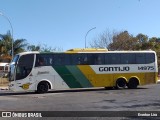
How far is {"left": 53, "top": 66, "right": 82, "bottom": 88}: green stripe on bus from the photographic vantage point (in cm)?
2733

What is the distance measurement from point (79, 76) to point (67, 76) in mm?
968

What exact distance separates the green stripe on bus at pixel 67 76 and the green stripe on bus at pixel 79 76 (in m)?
0.21

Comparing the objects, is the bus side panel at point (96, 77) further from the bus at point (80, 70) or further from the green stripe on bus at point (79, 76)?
the green stripe on bus at point (79, 76)

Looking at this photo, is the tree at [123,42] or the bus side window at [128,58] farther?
the tree at [123,42]

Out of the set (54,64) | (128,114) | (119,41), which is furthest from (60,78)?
(119,41)

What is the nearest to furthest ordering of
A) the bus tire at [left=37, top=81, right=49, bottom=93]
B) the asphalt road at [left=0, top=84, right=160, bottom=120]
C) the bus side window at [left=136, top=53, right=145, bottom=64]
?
the asphalt road at [left=0, top=84, right=160, bottom=120] < the bus tire at [left=37, top=81, right=49, bottom=93] < the bus side window at [left=136, top=53, right=145, bottom=64]

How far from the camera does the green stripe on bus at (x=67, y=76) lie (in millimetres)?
27328

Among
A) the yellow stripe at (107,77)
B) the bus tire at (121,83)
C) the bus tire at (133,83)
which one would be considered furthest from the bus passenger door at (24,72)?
the bus tire at (133,83)

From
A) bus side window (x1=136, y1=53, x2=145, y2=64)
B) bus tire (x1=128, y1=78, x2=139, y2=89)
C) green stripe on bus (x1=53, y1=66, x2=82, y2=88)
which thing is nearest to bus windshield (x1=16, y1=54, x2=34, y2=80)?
green stripe on bus (x1=53, y1=66, x2=82, y2=88)

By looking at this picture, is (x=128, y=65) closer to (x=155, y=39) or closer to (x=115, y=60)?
(x=115, y=60)

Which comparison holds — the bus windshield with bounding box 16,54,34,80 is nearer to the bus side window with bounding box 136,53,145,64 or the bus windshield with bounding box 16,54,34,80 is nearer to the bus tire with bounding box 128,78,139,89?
the bus tire with bounding box 128,78,139,89

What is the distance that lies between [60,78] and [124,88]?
5.57 m

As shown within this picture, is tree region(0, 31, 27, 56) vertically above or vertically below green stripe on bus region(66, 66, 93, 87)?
above

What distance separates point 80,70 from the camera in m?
28.0
